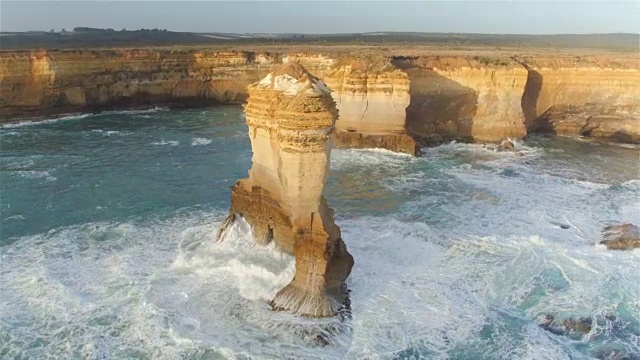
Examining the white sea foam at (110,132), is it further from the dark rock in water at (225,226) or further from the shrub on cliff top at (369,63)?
the dark rock in water at (225,226)

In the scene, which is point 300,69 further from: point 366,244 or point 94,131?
point 94,131

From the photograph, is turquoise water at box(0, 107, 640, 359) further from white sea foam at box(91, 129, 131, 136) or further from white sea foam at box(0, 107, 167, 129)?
white sea foam at box(0, 107, 167, 129)

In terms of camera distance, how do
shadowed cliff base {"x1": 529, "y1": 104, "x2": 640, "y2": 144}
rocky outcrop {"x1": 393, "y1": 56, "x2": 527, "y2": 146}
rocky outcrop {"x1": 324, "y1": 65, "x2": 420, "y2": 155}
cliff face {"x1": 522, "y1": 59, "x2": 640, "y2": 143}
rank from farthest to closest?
shadowed cliff base {"x1": 529, "y1": 104, "x2": 640, "y2": 144} → cliff face {"x1": 522, "y1": 59, "x2": 640, "y2": 143} → rocky outcrop {"x1": 393, "y1": 56, "x2": 527, "y2": 146} → rocky outcrop {"x1": 324, "y1": 65, "x2": 420, "y2": 155}

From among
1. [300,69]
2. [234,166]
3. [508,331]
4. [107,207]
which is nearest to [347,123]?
[234,166]

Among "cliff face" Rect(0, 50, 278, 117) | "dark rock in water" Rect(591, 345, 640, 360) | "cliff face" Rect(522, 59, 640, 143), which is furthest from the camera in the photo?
"cliff face" Rect(0, 50, 278, 117)

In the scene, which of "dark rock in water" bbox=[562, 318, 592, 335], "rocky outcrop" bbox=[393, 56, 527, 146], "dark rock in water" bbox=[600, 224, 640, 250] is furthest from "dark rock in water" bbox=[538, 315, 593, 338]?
"rocky outcrop" bbox=[393, 56, 527, 146]

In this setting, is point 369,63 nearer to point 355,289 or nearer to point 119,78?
point 355,289
